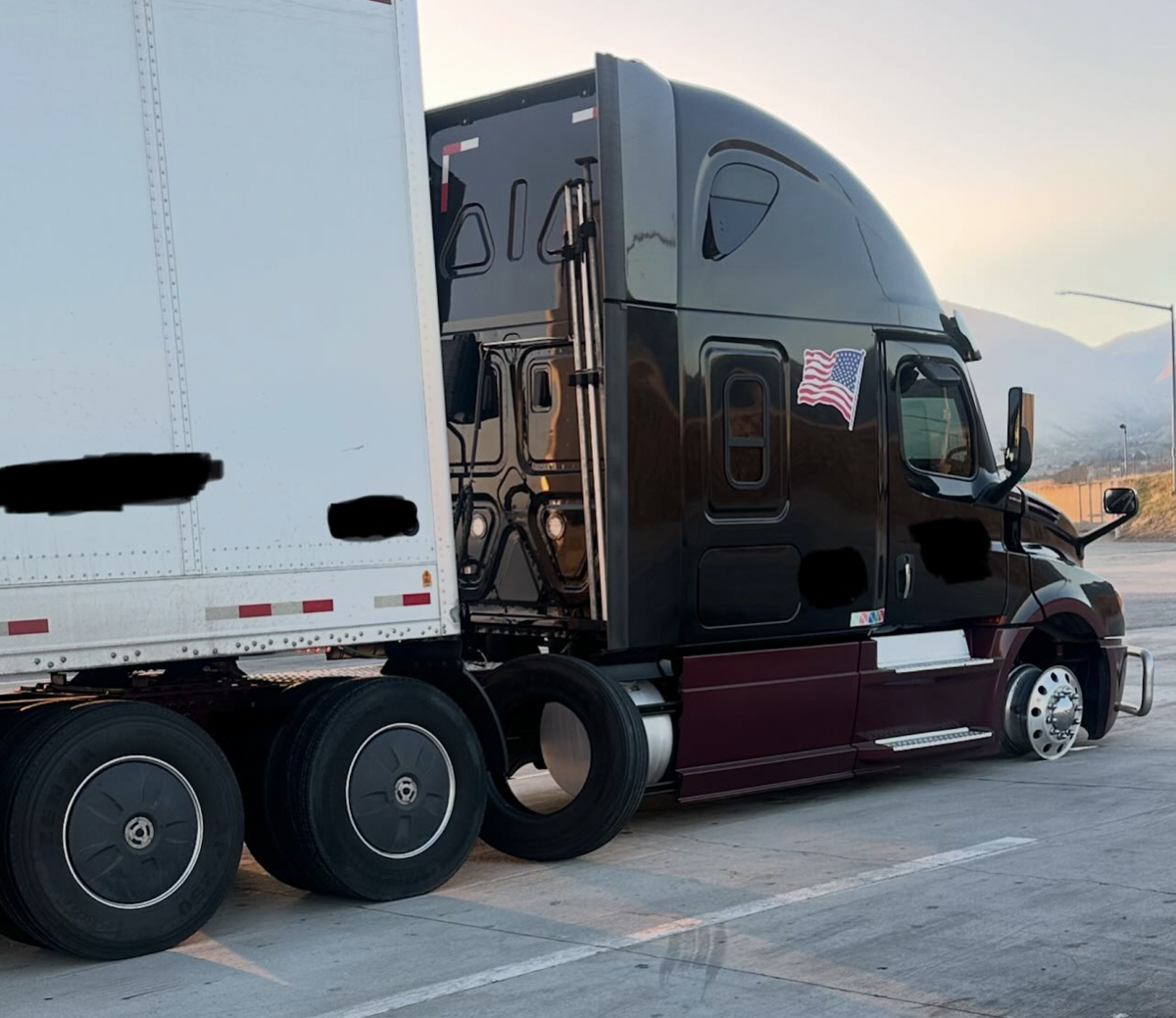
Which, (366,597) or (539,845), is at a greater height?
(366,597)

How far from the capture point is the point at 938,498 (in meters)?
9.83

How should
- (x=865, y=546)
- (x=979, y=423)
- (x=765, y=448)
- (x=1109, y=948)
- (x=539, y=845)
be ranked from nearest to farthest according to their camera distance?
(x=1109, y=948) < (x=539, y=845) < (x=765, y=448) < (x=865, y=546) < (x=979, y=423)

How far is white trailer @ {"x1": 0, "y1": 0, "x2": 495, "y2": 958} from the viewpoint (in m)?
6.09

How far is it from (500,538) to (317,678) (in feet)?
6.19

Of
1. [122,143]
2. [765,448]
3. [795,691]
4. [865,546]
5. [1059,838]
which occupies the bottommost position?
[1059,838]

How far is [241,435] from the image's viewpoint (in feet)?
21.6

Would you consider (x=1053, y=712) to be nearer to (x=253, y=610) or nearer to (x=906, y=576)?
(x=906, y=576)

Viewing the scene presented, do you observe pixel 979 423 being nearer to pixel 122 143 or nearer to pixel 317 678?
pixel 317 678

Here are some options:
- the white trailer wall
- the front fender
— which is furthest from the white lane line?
the front fender

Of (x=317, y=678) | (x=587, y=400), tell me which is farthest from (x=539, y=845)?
Answer: (x=587, y=400)

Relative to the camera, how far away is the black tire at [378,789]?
6863 mm

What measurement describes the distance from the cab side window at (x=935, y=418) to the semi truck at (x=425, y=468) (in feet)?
0.12

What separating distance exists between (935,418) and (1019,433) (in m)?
0.52

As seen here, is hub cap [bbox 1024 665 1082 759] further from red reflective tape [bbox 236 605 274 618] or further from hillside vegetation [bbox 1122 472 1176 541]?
hillside vegetation [bbox 1122 472 1176 541]
